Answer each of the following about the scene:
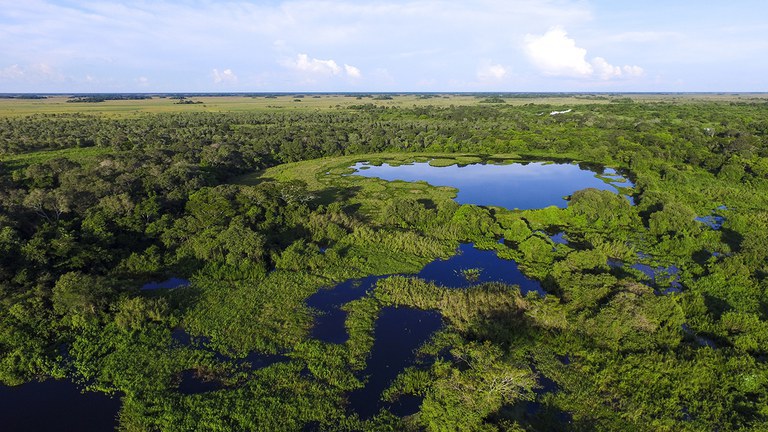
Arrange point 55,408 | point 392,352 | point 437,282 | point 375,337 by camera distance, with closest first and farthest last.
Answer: point 55,408 < point 392,352 < point 375,337 < point 437,282

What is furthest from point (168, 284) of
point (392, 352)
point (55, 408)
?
point (392, 352)

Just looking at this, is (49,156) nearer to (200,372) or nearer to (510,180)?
(200,372)

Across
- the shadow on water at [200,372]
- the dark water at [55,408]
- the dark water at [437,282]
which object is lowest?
the dark water at [55,408]

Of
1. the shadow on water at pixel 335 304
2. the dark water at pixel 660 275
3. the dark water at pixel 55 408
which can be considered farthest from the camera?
the dark water at pixel 660 275

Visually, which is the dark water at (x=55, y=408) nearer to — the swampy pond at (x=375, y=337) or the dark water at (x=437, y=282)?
the swampy pond at (x=375, y=337)

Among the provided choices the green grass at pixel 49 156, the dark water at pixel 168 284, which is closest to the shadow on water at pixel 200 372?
the dark water at pixel 168 284

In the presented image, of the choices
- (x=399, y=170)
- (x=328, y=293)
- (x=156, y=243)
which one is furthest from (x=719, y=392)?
(x=399, y=170)

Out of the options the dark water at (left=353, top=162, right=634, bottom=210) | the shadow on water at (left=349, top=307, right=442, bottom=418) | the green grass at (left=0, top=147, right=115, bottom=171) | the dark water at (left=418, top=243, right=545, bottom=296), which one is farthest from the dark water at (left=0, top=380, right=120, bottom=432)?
the green grass at (left=0, top=147, right=115, bottom=171)

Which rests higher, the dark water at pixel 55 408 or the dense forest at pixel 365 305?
the dense forest at pixel 365 305
